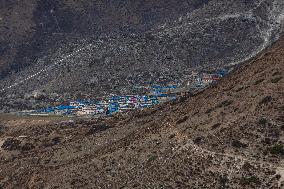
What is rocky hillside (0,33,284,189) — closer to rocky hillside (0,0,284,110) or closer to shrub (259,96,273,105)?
shrub (259,96,273,105)

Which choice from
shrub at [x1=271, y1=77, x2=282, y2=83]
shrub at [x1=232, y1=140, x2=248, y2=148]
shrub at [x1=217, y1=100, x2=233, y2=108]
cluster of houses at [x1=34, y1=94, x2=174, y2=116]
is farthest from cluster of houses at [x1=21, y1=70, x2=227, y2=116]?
shrub at [x1=232, y1=140, x2=248, y2=148]

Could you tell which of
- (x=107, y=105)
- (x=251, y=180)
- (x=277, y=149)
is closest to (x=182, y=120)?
(x=277, y=149)

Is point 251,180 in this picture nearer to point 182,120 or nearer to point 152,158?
point 152,158

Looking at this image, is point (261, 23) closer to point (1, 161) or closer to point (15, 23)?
point (15, 23)

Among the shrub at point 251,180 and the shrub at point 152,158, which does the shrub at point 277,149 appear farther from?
the shrub at point 152,158

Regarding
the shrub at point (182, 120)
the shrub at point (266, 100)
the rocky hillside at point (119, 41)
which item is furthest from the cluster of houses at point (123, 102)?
the shrub at point (266, 100)

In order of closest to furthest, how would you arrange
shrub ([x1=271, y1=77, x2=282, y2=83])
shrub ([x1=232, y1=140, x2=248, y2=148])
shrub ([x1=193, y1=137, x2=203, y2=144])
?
shrub ([x1=232, y1=140, x2=248, y2=148]) < shrub ([x1=193, y1=137, x2=203, y2=144]) < shrub ([x1=271, y1=77, x2=282, y2=83])
